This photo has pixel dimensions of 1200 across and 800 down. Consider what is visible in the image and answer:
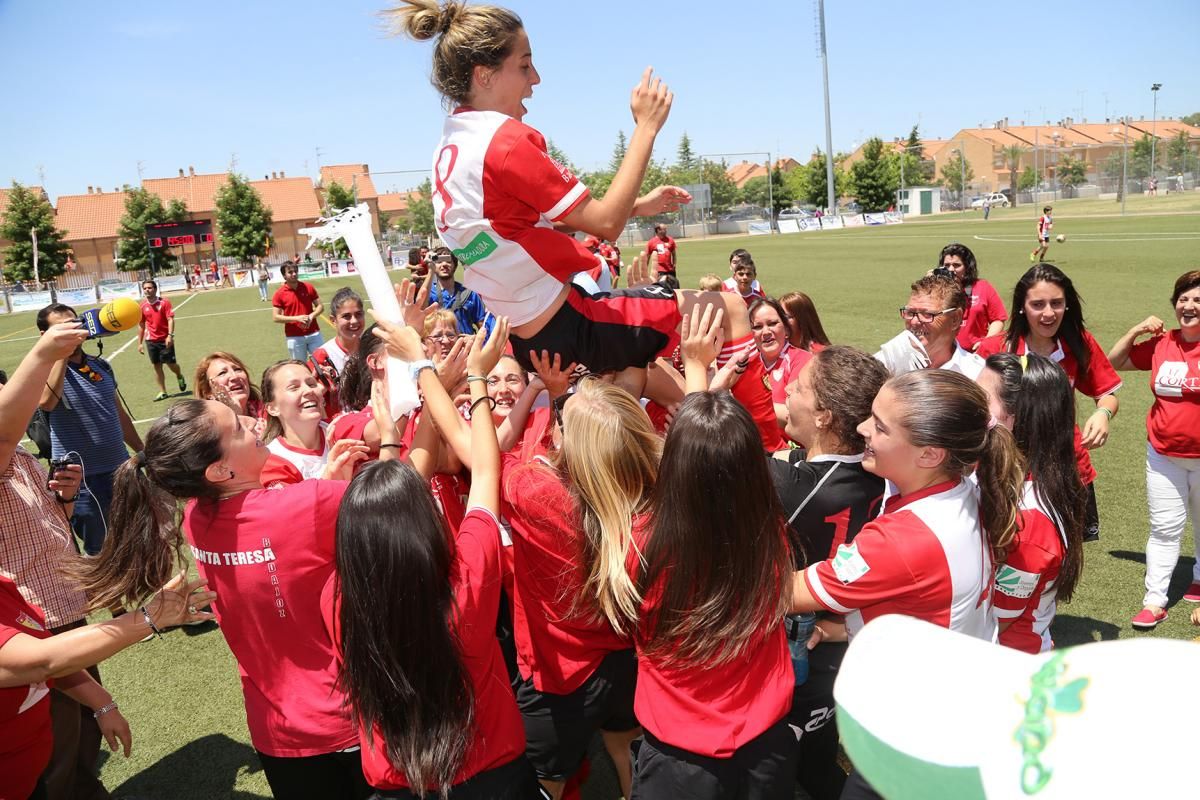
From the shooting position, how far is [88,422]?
6141 mm

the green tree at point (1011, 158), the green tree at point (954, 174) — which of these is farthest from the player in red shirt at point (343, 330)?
the green tree at point (954, 174)

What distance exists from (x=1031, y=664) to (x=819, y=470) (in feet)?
7.51

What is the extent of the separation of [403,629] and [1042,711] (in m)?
1.81

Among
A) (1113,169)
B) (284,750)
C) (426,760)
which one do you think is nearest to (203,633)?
(284,750)

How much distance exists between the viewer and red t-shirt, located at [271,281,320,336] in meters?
13.0

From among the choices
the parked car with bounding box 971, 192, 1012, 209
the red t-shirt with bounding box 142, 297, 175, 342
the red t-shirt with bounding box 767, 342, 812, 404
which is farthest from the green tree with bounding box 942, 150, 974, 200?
the red t-shirt with bounding box 767, 342, 812, 404

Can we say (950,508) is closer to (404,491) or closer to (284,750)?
(404,491)

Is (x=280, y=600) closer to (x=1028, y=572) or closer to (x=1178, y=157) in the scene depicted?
(x=1028, y=572)

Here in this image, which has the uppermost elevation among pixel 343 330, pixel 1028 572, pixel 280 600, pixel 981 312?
pixel 343 330

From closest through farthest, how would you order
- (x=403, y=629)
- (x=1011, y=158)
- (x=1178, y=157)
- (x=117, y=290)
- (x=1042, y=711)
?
1. (x=1042, y=711)
2. (x=403, y=629)
3. (x=117, y=290)
4. (x=1178, y=157)
5. (x=1011, y=158)

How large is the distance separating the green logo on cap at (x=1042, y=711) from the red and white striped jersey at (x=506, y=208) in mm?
2611

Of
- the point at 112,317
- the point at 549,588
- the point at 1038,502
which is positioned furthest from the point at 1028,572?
the point at 112,317

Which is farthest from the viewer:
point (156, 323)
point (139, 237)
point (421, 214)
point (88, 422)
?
point (421, 214)

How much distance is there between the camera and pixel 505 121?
309 cm
